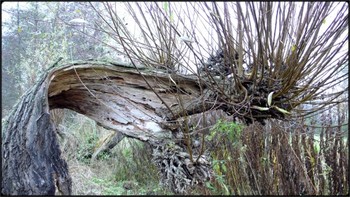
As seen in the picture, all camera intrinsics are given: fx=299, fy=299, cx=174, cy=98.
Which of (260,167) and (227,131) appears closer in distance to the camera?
(260,167)

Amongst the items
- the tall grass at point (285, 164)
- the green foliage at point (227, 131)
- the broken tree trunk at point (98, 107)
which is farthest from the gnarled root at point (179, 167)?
the green foliage at point (227, 131)

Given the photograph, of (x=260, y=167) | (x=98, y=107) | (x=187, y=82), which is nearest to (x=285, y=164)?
(x=260, y=167)

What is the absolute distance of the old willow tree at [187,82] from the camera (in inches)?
73.4

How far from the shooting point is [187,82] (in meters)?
2.63

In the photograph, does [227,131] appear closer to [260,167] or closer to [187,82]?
[260,167]

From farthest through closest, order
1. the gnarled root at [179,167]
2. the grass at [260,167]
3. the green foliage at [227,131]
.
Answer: the green foliage at [227,131] → the gnarled root at [179,167] → the grass at [260,167]

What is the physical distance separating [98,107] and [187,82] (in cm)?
83

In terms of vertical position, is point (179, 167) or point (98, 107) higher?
point (98, 107)

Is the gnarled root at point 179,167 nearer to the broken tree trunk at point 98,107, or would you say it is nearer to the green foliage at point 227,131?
the broken tree trunk at point 98,107

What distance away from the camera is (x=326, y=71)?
216 centimetres

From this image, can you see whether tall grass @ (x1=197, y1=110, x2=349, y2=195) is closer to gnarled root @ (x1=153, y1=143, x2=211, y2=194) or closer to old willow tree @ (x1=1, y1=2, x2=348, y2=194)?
gnarled root @ (x1=153, y1=143, x2=211, y2=194)

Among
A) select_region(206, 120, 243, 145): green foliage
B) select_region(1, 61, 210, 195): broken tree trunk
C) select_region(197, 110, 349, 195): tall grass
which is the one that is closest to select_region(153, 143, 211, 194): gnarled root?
select_region(1, 61, 210, 195): broken tree trunk

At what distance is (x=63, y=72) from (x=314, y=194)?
7.24 ft

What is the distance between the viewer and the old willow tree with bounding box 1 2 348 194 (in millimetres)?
1864
